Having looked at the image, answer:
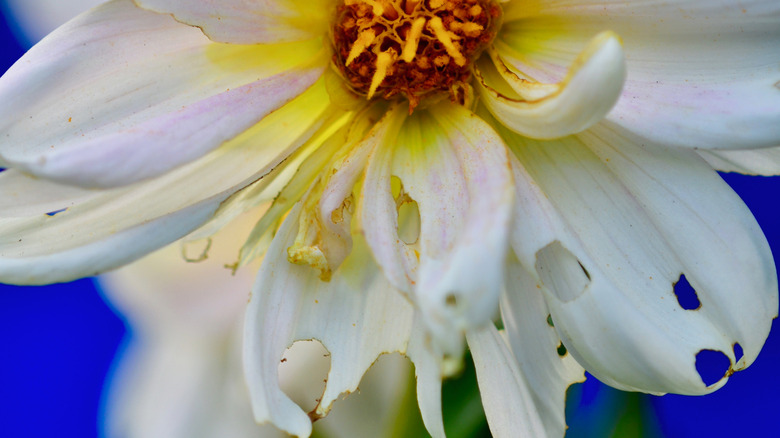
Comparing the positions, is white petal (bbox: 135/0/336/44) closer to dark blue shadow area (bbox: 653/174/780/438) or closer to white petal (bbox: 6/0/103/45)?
white petal (bbox: 6/0/103/45)

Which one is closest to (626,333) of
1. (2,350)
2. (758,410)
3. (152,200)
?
(152,200)

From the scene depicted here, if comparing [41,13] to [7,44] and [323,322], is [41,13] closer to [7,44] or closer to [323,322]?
[7,44]

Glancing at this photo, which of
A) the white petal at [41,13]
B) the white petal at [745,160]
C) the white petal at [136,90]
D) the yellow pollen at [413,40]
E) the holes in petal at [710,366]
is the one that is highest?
the white petal at [745,160]

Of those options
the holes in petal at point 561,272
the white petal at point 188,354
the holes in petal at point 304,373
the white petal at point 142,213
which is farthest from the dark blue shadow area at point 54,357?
the holes in petal at point 561,272

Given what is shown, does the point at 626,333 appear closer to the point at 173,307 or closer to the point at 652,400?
the point at 652,400

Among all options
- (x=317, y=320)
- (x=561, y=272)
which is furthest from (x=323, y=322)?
(x=561, y=272)

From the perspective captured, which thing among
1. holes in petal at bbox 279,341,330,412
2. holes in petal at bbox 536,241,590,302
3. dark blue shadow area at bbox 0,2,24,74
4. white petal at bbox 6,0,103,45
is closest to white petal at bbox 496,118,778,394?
holes in petal at bbox 536,241,590,302

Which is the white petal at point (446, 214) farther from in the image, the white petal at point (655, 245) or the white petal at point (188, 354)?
the white petal at point (188, 354)
